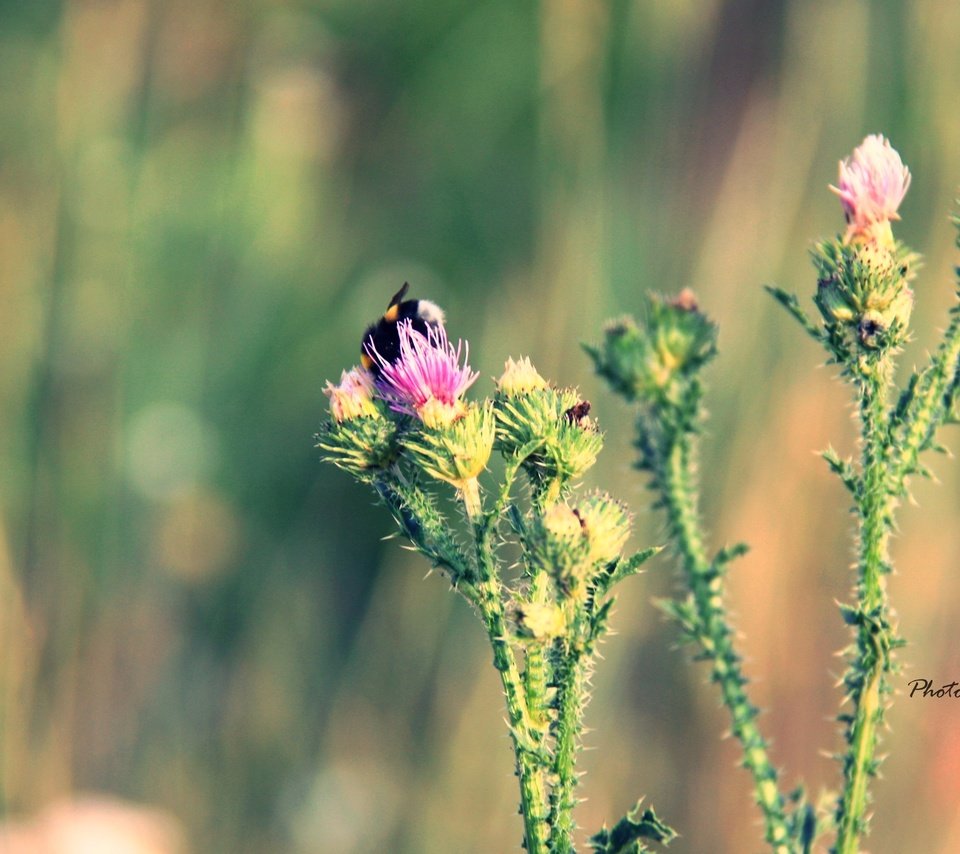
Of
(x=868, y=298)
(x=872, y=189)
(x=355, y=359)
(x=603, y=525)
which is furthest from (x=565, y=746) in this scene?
(x=355, y=359)

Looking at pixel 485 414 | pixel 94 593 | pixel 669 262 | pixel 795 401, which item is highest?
pixel 669 262

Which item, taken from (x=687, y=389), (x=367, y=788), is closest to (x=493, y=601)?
(x=687, y=389)

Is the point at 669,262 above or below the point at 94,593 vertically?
above

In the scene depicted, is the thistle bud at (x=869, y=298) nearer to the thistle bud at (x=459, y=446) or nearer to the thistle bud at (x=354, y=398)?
the thistle bud at (x=459, y=446)

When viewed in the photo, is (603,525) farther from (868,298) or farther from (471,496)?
(868,298)

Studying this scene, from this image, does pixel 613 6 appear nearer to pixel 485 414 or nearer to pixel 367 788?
pixel 367 788

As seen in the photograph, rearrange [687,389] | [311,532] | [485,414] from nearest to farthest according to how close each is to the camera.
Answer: [687,389]
[485,414]
[311,532]

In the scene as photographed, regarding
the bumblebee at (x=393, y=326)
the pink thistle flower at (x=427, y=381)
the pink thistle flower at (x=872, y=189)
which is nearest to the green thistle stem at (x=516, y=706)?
the pink thistle flower at (x=427, y=381)
